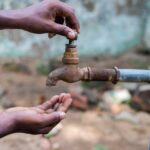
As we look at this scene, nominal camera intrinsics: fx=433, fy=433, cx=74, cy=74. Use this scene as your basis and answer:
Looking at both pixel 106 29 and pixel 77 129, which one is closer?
pixel 77 129

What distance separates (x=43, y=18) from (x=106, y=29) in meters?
4.38

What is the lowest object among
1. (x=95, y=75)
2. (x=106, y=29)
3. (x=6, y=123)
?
(x=6, y=123)

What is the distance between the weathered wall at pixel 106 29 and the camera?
5.79 m

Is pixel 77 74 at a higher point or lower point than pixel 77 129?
higher

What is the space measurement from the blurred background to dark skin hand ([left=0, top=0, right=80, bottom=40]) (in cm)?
160

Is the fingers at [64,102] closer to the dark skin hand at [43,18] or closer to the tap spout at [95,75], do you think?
the tap spout at [95,75]

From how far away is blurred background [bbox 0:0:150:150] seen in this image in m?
3.65

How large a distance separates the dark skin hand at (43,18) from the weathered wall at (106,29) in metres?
3.97

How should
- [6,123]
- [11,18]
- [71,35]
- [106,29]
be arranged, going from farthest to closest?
[106,29] → [11,18] → [71,35] → [6,123]

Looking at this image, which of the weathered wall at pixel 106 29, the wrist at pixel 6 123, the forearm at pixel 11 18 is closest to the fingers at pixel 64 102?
the wrist at pixel 6 123

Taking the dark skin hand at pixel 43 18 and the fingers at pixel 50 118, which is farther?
the dark skin hand at pixel 43 18

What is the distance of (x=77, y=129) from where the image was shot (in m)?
3.85

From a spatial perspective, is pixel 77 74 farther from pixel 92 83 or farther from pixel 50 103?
pixel 92 83

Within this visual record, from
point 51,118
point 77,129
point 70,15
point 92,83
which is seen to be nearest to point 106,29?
point 92,83
